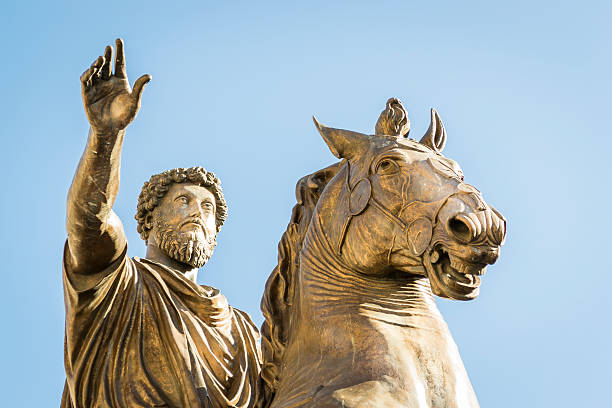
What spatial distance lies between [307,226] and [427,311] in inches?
39.9

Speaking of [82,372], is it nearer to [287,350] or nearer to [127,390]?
[127,390]

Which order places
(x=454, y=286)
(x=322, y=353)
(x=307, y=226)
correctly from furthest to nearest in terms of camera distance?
(x=307, y=226) < (x=322, y=353) < (x=454, y=286)

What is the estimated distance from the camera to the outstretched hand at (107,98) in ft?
22.7

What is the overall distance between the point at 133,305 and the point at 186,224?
53.7 inches

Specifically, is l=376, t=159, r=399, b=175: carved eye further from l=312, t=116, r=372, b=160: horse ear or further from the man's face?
the man's face

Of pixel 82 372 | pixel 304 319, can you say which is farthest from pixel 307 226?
pixel 82 372

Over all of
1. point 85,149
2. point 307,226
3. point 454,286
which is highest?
point 85,149

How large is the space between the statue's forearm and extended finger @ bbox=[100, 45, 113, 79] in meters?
0.35

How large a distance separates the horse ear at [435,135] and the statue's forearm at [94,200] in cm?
206

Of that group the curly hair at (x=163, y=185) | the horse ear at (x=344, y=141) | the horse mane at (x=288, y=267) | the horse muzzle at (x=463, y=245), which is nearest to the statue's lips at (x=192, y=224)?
the curly hair at (x=163, y=185)

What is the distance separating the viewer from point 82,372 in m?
8.08

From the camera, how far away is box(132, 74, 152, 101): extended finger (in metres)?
6.82

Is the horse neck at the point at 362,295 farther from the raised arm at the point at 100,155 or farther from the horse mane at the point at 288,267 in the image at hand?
the raised arm at the point at 100,155

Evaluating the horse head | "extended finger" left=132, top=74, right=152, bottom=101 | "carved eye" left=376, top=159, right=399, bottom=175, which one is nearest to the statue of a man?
"extended finger" left=132, top=74, right=152, bottom=101
